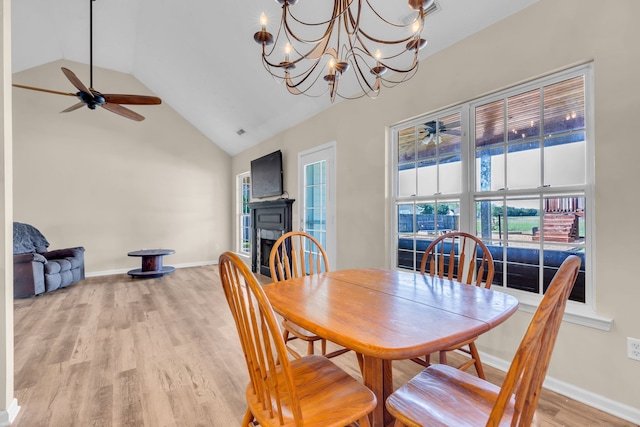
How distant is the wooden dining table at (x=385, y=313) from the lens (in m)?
0.91

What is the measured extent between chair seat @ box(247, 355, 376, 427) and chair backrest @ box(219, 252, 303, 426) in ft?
0.09

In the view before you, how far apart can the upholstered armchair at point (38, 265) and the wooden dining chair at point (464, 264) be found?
4.80m

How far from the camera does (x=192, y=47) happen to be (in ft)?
13.1

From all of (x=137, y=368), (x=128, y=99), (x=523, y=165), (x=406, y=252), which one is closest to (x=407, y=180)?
(x=406, y=252)

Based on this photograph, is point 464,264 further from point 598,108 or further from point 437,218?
point 598,108

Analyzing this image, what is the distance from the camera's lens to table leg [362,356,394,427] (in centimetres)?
124

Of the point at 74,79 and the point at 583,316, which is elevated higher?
the point at 74,79

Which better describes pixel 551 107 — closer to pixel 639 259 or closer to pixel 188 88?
pixel 639 259

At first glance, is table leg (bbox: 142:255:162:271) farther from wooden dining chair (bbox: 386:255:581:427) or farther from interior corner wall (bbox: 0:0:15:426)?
wooden dining chair (bbox: 386:255:581:427)

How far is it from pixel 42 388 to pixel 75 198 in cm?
431

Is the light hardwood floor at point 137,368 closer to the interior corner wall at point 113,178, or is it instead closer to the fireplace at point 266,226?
the fireplace at point 266,226

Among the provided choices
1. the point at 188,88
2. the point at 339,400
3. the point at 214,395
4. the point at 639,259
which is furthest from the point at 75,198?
the point at 639,259

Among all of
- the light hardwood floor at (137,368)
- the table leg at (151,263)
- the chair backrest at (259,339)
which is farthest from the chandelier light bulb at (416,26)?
the table leg at (151,263)

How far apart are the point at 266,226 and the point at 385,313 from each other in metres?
4.17
